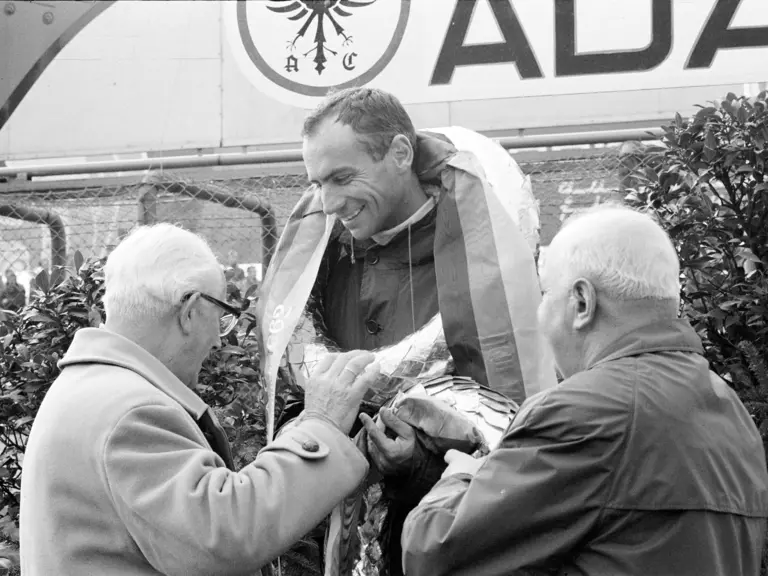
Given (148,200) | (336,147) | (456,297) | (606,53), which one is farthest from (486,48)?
(456,297)

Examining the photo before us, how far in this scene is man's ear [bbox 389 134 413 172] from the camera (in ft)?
9.27

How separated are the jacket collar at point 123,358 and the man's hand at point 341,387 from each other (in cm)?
29

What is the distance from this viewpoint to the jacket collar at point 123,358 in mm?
2350

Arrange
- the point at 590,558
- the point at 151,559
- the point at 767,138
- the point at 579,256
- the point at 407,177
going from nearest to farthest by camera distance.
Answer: the point at 590,558, the point at 579,256, the point at 151,559, the point at 407,177, the point at 767,138

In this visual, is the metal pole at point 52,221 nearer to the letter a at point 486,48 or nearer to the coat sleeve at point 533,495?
the letter a at point 486,48

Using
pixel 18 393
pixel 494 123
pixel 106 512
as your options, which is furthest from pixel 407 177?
pixel 494 123

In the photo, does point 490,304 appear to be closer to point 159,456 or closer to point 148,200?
point 159,456

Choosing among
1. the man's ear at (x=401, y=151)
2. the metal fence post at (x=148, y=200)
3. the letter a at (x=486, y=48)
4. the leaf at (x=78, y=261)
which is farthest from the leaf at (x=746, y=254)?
the metal fence post at (x=148, y=200)

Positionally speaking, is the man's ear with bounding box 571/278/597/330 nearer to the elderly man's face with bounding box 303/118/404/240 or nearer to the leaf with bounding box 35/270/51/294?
the elderly man's face with bounding box 303/118/404/240

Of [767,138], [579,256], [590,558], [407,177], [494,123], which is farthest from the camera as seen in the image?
[494,123]

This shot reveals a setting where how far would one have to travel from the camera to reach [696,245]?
3459mm

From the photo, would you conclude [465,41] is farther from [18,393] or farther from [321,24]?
[18,393]

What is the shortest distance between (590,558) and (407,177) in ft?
4.24

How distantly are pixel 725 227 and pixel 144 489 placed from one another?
2.12m
